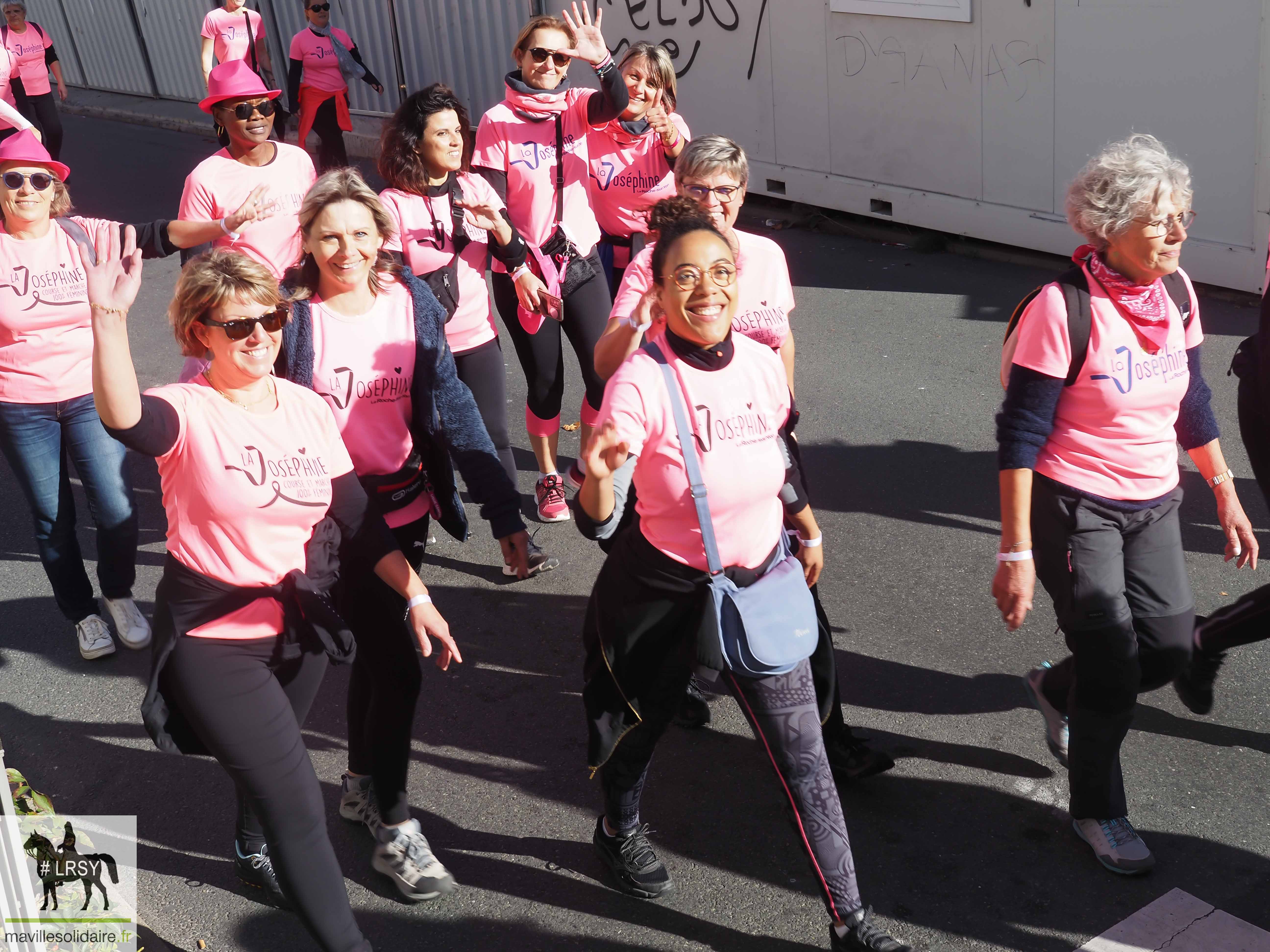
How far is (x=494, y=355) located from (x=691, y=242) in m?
2.45

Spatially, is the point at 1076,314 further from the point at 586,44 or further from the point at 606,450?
the point at 586,44

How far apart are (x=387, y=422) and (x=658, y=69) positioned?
292cm

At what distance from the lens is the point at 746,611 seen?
3.09 metres

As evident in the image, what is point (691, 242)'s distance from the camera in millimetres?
3121

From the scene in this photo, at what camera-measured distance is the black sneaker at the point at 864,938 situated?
3.17m

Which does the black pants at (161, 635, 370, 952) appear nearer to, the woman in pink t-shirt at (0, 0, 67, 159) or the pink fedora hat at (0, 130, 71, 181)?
the pink fedora hat at (0, 130, 71, 181)

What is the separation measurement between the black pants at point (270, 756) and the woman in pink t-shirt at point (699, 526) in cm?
78

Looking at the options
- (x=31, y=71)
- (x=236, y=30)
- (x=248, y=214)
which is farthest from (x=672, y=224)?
(x=31, y=71)

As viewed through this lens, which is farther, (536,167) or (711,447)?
(536,167)

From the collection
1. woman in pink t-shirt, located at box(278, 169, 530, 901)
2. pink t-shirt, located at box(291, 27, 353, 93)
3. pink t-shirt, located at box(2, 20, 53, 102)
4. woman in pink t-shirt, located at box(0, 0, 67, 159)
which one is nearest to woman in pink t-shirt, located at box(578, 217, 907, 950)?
woman in pink t-shirt, located at box(278, 169, 530, 901)

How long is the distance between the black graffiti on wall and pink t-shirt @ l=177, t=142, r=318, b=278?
20.0 ft

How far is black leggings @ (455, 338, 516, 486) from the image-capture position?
17.6ft

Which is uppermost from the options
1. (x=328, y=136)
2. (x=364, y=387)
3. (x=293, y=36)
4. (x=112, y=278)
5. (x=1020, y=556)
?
(x=112, y=278)

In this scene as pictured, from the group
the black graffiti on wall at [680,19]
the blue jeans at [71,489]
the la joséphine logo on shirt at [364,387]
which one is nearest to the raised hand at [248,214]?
the blue jeans at [71,489]
